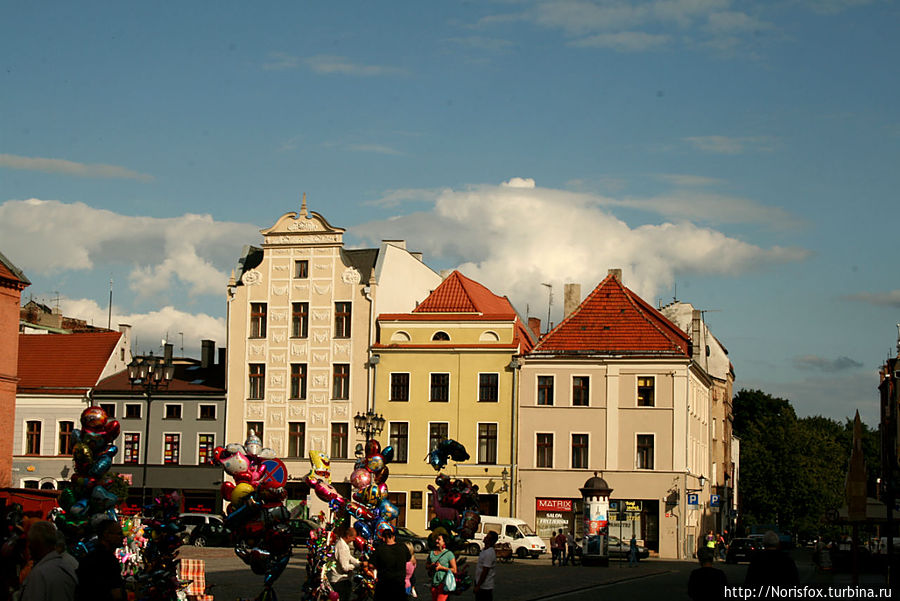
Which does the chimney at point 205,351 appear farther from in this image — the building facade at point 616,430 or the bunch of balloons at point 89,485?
the bunch of balloons at point 89,485

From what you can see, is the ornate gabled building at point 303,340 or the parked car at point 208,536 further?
the ornate gabled building at point 303,340

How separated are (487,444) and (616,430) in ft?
19.8

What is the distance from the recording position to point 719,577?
1395cm

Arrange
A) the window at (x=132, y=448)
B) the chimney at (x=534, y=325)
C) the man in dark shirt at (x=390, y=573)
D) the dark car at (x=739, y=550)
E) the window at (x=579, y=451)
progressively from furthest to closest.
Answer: the chimney at (x=534, y=325) → the window at (x=132, y=448) → the window at (x=579, y=451) → the dark car at (x=739, y=550) → the man in dark shirt at (x=390, y=573)

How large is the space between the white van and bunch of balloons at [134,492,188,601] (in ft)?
99.5

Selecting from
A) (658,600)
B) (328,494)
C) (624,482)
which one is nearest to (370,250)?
(624,482)

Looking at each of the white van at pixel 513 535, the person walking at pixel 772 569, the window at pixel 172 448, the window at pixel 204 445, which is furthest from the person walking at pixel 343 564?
the window at pixel 172 448

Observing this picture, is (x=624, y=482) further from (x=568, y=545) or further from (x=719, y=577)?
(x=719, y=577)

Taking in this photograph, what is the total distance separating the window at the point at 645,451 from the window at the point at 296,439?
15933 mm

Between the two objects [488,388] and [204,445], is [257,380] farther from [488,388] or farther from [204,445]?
[488,388]

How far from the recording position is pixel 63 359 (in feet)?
206

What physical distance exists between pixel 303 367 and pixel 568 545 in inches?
679

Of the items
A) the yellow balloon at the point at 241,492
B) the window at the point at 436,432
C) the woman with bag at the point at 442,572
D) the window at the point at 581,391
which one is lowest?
the woman with bag at the point at 442,572

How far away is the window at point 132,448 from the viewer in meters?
59.0
